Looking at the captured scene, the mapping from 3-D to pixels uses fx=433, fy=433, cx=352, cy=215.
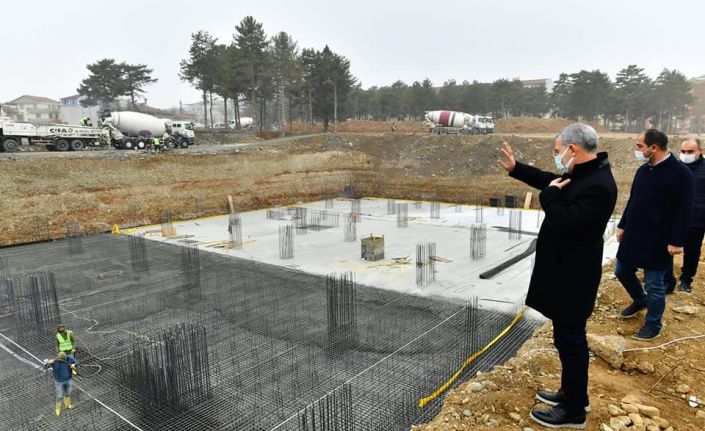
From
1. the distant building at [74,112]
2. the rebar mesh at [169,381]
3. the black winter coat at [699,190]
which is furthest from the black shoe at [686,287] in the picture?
the distant building at [74,112]

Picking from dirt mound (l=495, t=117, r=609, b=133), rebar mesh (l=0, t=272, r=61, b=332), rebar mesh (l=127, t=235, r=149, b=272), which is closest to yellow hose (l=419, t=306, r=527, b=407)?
rebar mesh (l=0, t=272, r=61, b=332)

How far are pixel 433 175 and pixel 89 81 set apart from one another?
29.2 metres

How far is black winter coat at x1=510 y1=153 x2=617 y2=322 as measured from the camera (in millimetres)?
2195

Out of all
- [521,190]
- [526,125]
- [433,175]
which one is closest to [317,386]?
[521,190]

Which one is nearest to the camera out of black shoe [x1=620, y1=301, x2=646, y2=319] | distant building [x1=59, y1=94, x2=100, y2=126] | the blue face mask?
the blue face mask

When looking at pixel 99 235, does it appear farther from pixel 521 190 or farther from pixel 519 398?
pixel 521 190

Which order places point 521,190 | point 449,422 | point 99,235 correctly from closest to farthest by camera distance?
point 449,422
point 99,235
point 521,190

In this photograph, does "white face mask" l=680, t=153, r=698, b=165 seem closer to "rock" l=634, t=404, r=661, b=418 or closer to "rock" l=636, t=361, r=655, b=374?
"rock" l=636, t=361, r=655, b=374

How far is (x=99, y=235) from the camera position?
12.9m

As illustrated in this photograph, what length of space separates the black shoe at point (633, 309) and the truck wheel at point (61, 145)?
897 inches

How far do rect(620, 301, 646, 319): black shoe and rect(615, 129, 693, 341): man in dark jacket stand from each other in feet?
1.52

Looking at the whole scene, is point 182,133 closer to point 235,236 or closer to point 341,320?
point 235,236

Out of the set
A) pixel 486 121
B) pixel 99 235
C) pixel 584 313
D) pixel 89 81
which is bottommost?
pixel 99 235

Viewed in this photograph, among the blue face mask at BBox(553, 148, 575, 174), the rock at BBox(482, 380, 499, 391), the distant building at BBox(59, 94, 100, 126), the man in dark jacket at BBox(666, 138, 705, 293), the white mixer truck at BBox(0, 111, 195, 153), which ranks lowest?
the rock at BBox(482, 380, 499, 391)
